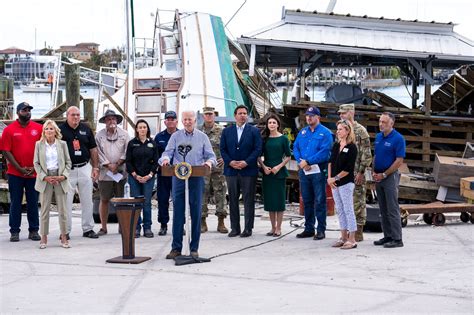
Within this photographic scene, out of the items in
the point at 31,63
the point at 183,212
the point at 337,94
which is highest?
the point at 31,63

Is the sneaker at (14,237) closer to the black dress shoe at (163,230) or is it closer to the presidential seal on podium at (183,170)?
the black dress shoe at (163,230)

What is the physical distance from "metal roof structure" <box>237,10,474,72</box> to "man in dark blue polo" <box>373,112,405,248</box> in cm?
1018

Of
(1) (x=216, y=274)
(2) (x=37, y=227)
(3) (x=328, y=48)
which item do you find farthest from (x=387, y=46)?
(1) (x=216, y=274)

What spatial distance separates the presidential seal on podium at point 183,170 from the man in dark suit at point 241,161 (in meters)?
2.22

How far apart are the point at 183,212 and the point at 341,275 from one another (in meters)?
2.04

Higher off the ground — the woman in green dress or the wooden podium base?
the woman in green dress

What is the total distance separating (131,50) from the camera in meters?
26.7

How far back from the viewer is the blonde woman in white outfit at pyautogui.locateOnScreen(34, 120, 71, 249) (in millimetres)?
11289

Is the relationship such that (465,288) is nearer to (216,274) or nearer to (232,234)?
(216,274)

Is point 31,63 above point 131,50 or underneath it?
above

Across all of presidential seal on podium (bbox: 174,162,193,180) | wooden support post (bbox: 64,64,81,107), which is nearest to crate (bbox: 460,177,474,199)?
presidential seal on podium (bbox: 174,162,193,180)

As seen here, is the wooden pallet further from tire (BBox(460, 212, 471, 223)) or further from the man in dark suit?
the man in dark suit

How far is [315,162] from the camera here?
11867mm

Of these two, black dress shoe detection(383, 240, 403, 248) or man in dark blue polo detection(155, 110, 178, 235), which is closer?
black dress shoe detection(383, 240, 403, 248)
